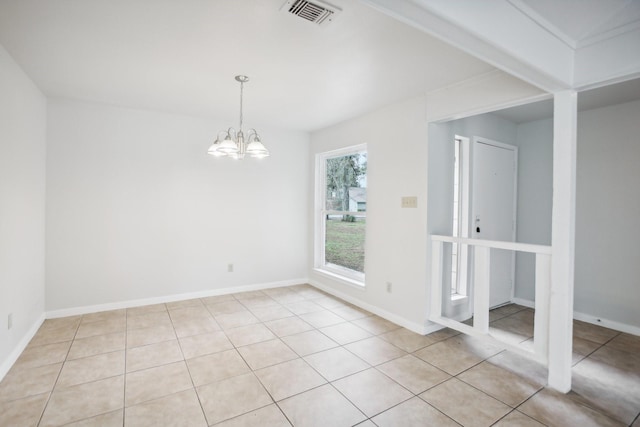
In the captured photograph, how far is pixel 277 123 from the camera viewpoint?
4.57 m

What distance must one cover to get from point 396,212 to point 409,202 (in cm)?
23

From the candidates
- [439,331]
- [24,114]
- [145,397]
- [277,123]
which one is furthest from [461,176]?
[24,114]

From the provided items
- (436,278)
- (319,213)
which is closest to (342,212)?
(319,213)

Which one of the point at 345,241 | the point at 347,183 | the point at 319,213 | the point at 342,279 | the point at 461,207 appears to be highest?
the point at 347,183

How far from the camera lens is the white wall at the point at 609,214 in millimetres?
3355

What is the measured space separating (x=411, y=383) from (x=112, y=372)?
2308 mm

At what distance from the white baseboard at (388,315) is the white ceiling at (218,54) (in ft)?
7.87

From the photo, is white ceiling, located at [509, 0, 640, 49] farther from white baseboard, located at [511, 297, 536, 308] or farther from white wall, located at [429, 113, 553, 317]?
white baseboard, located at [511, 297, 536, 308]

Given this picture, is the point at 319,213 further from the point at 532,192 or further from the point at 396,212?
the point at 532,192

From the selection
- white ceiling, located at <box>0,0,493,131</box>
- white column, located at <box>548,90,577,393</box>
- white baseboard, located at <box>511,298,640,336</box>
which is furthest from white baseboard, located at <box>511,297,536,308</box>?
white ceiling, located at <box>0,0,493,131</box>

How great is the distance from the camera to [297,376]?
2.44 metres

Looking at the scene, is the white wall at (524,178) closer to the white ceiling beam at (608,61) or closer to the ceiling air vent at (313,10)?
the white ceiling beam at (608,61)

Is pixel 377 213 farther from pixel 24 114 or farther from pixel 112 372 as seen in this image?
pixel 24 114

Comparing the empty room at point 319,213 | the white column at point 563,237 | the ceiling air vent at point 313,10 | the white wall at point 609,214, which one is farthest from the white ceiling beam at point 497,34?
the white wall at point 609,214
